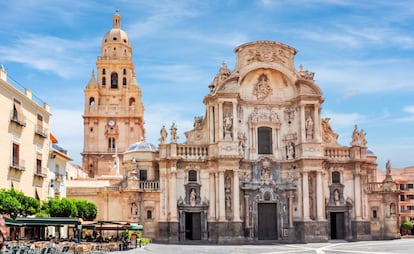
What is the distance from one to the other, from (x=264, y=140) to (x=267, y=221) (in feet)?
23.7

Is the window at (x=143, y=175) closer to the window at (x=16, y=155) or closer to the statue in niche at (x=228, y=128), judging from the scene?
the statue in niche at (x=228, y=128)

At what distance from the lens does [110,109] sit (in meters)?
88.8

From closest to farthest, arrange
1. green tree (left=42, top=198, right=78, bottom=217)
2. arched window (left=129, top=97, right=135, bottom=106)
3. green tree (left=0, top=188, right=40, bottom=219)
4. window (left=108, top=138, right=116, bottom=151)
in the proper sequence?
green tree (left=0, top=188, right=40, bottom=219), green tree (left=42, top=198, right=78, bottom=217), window (left=108, top=138, right=116, bottom=151), arched window (left=129, top=97, right=135, bottom=106)

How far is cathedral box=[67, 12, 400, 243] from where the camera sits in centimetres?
5153

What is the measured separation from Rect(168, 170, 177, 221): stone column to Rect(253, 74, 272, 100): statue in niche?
10.3 meters

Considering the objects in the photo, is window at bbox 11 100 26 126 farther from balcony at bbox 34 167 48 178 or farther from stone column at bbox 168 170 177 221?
stone column at bbox 168 170 177 221

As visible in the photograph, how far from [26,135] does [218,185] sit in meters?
17.4

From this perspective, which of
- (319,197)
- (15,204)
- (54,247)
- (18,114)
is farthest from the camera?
(319,197)

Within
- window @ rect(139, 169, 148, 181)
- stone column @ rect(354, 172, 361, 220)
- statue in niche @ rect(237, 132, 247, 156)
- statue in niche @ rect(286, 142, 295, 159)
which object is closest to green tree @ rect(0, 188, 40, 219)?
window @ rect(139, 169, 148, 181)

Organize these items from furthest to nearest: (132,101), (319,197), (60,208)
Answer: (132,101), (319,197), (60,208)

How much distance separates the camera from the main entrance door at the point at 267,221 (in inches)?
2074

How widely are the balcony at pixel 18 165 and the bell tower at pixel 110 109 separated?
144ft

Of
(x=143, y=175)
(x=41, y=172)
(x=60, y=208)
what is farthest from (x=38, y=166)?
(x=143, y=175)

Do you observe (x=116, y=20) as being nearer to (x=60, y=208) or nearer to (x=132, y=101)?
(x=132, y=101)
